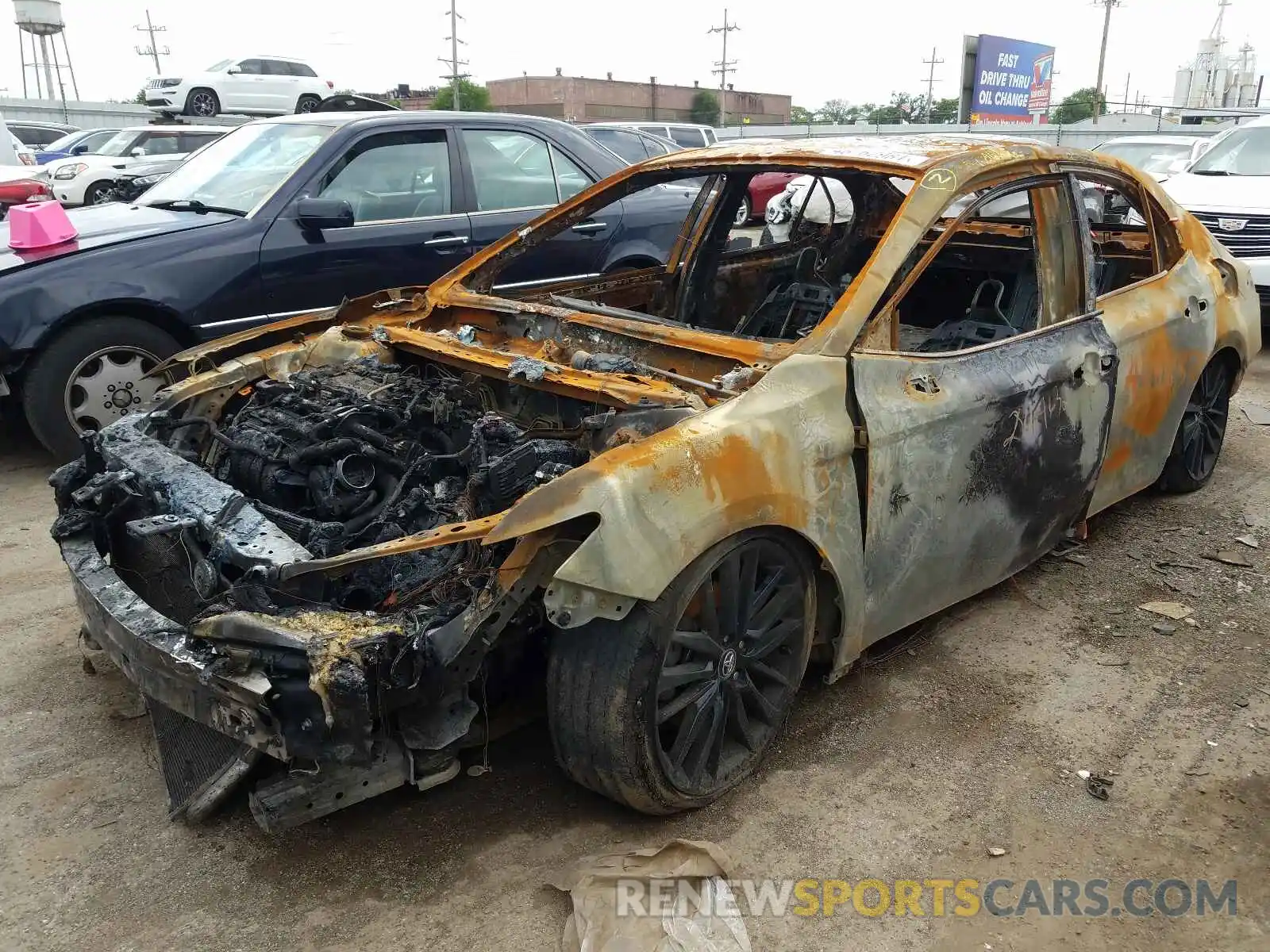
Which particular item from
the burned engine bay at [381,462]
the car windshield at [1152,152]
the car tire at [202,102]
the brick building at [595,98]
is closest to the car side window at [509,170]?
the burned engine bay at [381,462]

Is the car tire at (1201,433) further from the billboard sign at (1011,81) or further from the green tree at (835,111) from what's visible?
the green tree at (835,111)

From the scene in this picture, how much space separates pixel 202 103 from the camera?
21.9 meters

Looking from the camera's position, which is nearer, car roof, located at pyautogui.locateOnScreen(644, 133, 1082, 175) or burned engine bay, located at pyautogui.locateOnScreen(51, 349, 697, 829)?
burned engine bay, located at pyautogui.locateOnScreen(51, 349, 697, 829)

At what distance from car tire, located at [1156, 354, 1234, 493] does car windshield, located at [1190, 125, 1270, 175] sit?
5048mm

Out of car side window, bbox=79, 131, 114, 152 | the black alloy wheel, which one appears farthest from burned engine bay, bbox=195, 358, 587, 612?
car side window, bbox=79, 131, 114, 152

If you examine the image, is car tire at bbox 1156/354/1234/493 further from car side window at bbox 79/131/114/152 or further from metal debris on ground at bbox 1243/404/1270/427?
car side window at bbox 79/131/114/152

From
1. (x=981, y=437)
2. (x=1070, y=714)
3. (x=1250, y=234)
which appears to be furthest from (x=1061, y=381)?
(x=1250, y=234)

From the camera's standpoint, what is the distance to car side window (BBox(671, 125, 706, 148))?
18234 millimetres

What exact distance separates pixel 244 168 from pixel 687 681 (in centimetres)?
455

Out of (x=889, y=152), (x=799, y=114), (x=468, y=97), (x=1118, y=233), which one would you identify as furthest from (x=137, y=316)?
(x=799, y=114)

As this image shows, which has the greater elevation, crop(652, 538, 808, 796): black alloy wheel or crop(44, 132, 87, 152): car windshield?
crop(44, 132, 87, 152): car windshield

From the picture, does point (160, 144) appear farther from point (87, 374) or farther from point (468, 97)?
point (468, 97)

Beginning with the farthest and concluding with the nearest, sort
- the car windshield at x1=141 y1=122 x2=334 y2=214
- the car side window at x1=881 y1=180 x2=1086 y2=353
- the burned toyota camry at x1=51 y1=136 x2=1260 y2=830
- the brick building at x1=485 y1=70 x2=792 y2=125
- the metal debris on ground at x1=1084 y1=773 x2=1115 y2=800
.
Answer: the brick building at x1=485 y1=70 x2=792 y2=125 → the car windshield at x1=141 y1=122 x2=334 y2=214 → the car side window at x1=881 y1=180 x2=1086 y2=353 → the metal debris on ground at x1=1084 y1=773 x2=1115 y2=800 → the burned toyota camry at x1=51 y1=136 x2=1260 y2=830

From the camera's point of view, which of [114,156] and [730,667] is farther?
[114,156]
